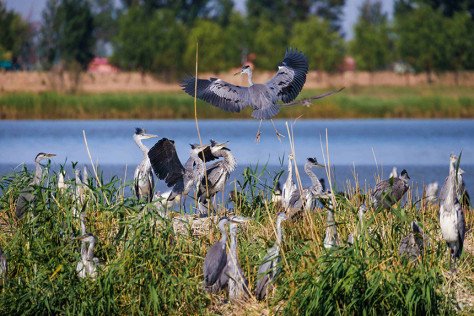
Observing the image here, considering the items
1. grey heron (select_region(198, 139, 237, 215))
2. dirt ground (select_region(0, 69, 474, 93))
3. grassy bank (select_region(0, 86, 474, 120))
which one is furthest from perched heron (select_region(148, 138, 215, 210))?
dirt ground (select_region(0, 69, 474, 93))

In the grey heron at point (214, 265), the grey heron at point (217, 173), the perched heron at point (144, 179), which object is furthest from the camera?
the perched heron at point (144, 179)

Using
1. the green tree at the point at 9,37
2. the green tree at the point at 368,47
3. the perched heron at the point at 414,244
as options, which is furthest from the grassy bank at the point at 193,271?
the green tree at the point at 9,37

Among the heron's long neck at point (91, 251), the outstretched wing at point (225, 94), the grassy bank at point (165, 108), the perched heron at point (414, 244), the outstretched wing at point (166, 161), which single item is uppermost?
the outstretched wing at point (225, 94)

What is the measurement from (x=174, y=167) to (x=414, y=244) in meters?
3.02

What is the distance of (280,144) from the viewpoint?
21.8 metres

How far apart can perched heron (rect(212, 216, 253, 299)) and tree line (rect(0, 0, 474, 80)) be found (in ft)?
102

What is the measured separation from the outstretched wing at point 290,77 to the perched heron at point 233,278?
95.3 inches

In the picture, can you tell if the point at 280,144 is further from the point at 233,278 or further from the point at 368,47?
the point at 368,47

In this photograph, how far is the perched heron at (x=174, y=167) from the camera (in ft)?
23.7

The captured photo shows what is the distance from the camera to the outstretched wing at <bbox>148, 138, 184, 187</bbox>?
7.20 meters

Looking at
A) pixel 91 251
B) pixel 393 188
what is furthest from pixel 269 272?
pixel 393 188

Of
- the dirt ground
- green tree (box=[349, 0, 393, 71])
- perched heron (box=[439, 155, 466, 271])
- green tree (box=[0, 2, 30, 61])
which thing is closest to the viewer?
perched heron (box=[439, 155, 466, 271])

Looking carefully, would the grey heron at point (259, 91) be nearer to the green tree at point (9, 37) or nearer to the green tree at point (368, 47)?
the green tree at point (368, 47)

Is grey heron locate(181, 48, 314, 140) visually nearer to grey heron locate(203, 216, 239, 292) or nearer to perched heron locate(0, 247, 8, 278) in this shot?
grey heron locate(203, 216, 239, 292)
